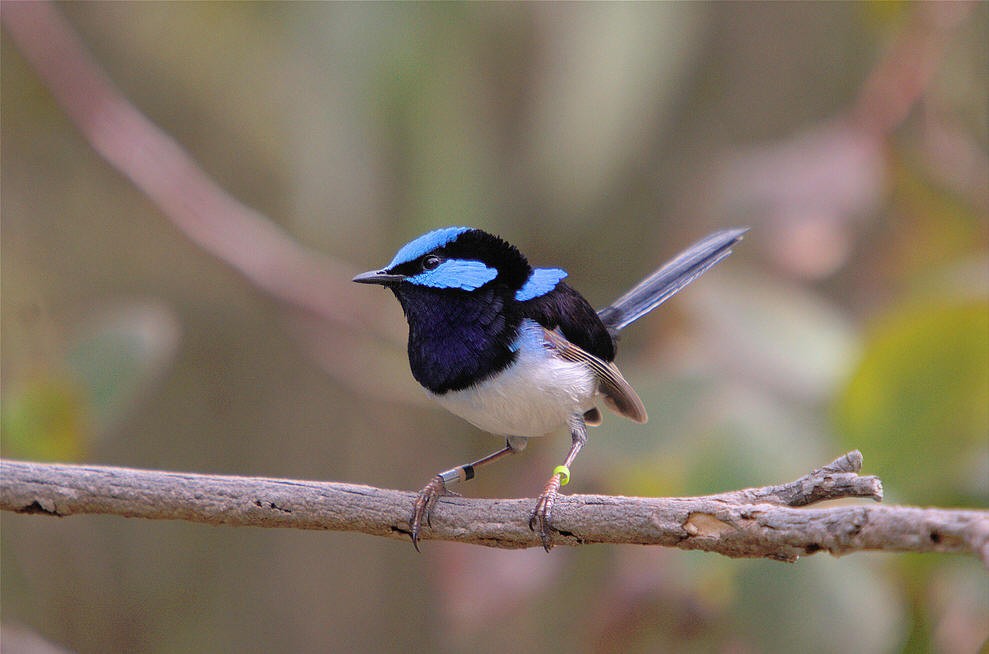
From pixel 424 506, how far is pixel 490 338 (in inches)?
17.6

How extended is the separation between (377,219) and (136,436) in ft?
5.47

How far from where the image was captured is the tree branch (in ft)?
5.55

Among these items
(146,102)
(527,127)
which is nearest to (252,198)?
(146,102)

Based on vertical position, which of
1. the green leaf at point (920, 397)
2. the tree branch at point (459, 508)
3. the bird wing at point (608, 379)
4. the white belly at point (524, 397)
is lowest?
the tree branch at point (459, 508)

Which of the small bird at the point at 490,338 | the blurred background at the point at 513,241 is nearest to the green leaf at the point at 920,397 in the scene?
the blurred background at the point at 513,241

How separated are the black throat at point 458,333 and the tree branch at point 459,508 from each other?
1.05 ft

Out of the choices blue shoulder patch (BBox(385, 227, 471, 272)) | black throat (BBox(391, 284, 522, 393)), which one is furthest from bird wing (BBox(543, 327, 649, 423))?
blue shoulder patch (BBox(385, 227, 471, 272))

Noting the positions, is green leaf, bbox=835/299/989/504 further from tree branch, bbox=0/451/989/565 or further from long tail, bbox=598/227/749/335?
tree branch, bbox=0/451/989/565

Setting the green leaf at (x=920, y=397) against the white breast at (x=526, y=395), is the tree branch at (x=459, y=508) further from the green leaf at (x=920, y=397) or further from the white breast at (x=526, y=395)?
the green leaf at (x=920, y=397)

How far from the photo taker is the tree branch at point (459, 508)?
5.55 feet

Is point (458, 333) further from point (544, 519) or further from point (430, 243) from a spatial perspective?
point (544, 519)

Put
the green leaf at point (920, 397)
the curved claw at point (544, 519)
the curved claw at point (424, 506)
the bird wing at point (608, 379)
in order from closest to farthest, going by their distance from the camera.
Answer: the curved claw at point (544, 519), the curved claw at point (424, 506), the bird wing at point (608, 379), the green leaf at point (920, 397)

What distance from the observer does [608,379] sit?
2.63m

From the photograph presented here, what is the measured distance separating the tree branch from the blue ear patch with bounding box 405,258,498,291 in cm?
52
